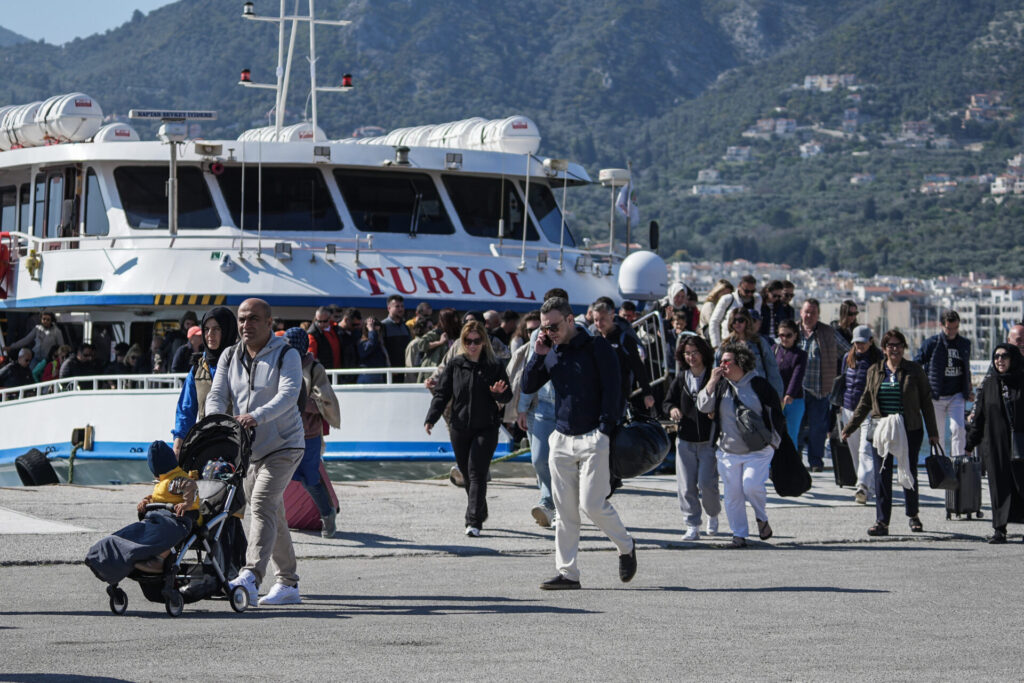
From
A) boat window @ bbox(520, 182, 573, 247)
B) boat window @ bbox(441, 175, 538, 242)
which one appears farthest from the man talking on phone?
boat window @ bbox(520, 182, 573, 247)

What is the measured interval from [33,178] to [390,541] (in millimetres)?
10402

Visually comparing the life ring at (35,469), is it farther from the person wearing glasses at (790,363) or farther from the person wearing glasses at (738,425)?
the person wearing glasses at (738,425)

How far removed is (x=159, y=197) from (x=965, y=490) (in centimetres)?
1005

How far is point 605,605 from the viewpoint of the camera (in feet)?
28.4

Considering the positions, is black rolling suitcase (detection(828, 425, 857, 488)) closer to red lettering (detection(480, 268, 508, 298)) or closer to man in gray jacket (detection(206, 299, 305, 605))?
red lettering (detection(480, 268, 508, 298))

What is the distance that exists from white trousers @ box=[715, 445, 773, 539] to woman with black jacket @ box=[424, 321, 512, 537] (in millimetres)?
1681

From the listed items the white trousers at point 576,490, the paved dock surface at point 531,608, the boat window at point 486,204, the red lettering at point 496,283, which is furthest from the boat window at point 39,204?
the white trousers at point 576,490

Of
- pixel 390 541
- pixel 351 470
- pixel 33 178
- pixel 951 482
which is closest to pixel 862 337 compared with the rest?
pixel 951 482

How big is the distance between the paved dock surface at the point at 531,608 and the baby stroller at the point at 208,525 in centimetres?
12

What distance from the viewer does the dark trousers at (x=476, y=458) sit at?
11.8 m

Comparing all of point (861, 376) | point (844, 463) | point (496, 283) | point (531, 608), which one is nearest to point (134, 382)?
point (496, 283)

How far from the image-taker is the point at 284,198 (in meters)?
18.9

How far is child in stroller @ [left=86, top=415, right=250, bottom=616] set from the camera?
314 inches

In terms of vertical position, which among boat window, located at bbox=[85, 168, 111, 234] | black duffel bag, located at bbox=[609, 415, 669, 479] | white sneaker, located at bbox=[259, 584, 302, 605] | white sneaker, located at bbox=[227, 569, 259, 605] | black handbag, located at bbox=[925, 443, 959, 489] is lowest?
white sneaker, located at bbox=[259, 584, 302, 605]
